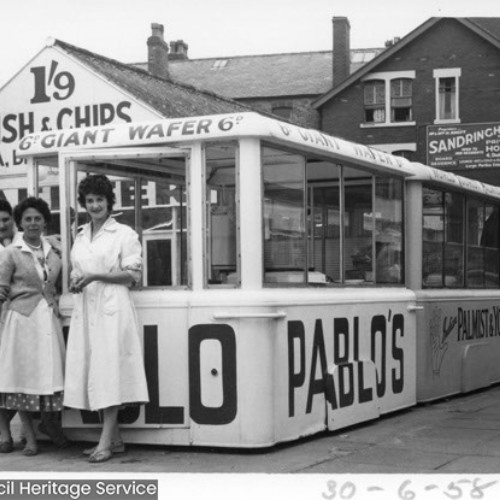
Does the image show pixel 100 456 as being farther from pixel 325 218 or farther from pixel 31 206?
pixel 325 218

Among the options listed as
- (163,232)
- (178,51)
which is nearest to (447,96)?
(178,51)

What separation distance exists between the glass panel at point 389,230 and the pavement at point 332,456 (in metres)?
1.46

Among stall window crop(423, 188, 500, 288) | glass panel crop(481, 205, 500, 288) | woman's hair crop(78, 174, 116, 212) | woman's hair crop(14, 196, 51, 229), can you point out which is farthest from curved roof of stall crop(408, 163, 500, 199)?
woman's hair crop(14, 196, 51, 229)

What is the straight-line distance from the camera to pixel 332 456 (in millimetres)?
6719

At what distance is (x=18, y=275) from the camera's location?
6703 millimetres

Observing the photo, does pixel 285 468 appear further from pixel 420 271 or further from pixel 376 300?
pixel 420 271

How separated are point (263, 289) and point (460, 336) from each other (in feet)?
13.8

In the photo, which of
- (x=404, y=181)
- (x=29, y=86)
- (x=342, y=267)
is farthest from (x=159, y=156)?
(x=29, y=86)

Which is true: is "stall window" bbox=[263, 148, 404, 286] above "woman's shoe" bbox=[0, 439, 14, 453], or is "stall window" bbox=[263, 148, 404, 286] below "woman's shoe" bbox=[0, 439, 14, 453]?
above

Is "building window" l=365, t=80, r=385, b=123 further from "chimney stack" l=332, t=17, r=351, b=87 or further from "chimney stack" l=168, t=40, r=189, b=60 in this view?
"chimney stack" l=168, t=40, r=189, b=60

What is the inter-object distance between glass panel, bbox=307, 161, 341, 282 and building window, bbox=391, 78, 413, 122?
2867 centimetres

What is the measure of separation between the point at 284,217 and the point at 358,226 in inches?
53.1

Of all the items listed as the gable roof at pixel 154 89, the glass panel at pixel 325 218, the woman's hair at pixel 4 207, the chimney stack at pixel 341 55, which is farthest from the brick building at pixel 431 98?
the woman's hair at pixel 4 207

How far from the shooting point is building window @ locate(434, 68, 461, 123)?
114ft
